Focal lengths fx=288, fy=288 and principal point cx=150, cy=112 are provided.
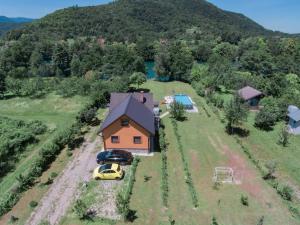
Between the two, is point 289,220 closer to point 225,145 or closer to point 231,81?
point 225,145

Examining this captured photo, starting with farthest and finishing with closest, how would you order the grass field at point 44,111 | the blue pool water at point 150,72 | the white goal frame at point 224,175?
the blue pool water at point 150,72, the grass field at point 44,111, the white goal frame at point 224,175

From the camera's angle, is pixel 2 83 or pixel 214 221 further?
pixel 2 83

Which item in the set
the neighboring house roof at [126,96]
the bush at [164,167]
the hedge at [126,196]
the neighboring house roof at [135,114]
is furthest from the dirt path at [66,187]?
the bush at [164,167]

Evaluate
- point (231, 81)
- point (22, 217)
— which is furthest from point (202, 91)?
point (22, 217)

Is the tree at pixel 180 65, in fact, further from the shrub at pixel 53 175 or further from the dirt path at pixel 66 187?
the shrub at pixel 53 175

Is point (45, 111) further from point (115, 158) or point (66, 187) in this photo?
point (66, 187)

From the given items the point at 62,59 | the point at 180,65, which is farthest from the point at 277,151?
the point at 62,59

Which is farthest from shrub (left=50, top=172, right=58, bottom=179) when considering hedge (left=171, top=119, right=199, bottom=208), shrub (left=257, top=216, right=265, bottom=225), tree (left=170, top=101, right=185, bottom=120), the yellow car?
tree (left=170, top=101, right=185, bottom=120)

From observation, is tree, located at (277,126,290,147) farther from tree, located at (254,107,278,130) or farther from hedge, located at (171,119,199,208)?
hedge, located at (171,119,199,208)
